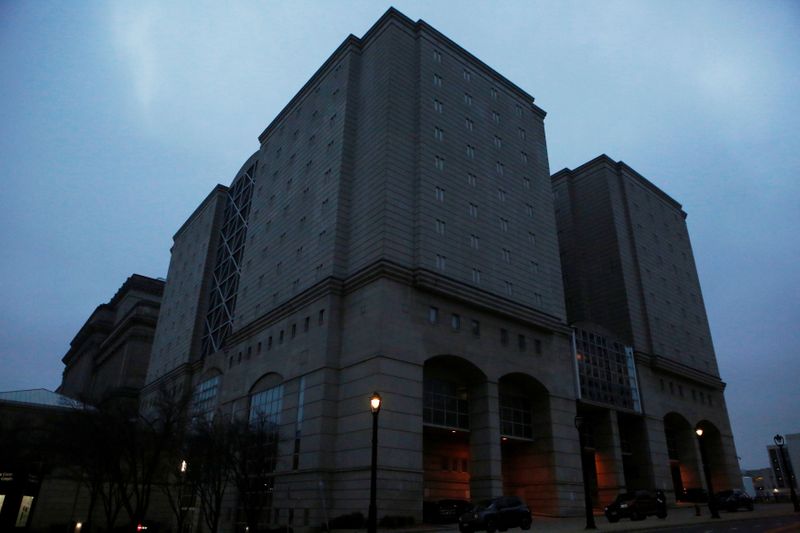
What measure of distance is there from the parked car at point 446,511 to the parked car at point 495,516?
24.5 feet

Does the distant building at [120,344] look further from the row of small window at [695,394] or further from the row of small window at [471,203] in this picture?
the row of small window at [695,394]

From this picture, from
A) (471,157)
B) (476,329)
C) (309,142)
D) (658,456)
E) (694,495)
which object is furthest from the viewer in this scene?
(694,495)

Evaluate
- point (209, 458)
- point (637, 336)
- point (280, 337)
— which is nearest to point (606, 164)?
point (637, 336)

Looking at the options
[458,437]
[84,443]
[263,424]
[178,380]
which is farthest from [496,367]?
[178,380]

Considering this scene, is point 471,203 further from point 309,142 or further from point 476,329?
point 309,142

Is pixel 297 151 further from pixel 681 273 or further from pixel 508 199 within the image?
pixel 681 273

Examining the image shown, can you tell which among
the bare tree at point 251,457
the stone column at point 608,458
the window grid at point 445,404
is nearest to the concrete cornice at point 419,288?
the window grid at point 445,404

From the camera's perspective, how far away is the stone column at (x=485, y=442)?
4600 cm

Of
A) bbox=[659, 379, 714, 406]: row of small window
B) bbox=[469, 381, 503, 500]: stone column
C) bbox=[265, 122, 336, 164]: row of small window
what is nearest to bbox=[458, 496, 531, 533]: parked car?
bbox=[469, 381, 503, 500]: stone column

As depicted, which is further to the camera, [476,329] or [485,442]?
[476,329]

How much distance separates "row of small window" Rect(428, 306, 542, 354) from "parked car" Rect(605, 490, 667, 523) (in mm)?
15960

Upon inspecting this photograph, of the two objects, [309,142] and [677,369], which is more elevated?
[309,142]

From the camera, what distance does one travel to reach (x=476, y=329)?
49906 mm

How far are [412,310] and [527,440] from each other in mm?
18192
